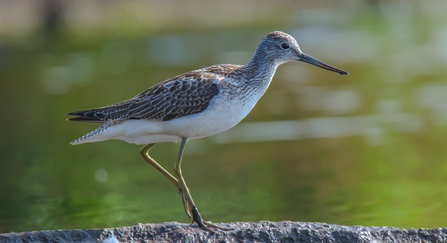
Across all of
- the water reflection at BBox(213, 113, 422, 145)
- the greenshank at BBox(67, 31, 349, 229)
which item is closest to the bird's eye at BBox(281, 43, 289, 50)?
the greenshank at BBox(67, 31, 349, 229)

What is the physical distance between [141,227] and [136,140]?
4.14 ft

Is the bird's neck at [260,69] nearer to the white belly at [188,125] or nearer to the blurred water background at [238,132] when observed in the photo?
the white belly at [188,125]

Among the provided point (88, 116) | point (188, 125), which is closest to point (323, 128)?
point (188, 125)

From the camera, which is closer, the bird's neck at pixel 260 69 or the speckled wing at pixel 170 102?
the speckled wing at pixel 170 102

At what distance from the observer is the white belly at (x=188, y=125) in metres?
7.11

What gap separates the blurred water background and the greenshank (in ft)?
8.45

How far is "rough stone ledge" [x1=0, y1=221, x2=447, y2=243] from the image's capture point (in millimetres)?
6535

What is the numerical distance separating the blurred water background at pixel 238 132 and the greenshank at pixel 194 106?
258 cm

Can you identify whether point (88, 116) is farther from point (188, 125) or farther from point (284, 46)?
point (284, 46)

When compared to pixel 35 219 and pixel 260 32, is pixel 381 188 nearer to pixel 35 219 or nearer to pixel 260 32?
pixel 35 219

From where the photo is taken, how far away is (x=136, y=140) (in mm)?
7508

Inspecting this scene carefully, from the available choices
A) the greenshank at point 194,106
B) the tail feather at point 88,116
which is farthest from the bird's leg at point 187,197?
the tail feather at point 88,116

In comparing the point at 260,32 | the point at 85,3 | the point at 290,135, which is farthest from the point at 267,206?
the point at 85,3

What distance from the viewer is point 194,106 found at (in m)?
7.25
